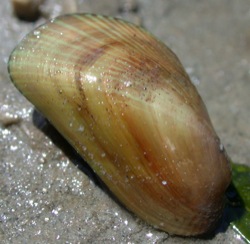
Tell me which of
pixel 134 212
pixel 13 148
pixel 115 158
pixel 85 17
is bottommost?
pixel 13 148

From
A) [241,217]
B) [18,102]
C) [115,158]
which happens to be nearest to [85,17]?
[18,102]

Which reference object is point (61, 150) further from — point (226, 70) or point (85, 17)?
point (226, 70)

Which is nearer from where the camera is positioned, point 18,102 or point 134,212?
point 134,212

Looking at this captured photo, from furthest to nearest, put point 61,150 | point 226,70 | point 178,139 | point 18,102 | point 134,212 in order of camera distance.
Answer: point 226,70
point 18,102
point 61,150
point 134,212
point 178,139

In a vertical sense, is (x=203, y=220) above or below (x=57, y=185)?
above

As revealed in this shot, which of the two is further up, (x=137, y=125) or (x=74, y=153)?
(x=137, y=125)
